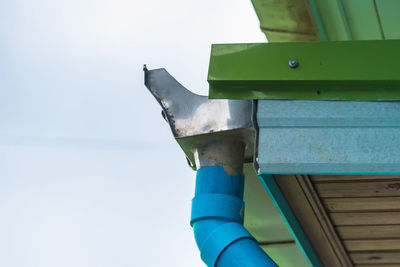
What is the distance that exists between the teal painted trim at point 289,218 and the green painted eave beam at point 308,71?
0.29 meters

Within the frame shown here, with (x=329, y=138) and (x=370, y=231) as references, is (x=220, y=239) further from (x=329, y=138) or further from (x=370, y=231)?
(x=370, y=231)

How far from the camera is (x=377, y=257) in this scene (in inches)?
106

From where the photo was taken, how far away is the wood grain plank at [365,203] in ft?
7.80

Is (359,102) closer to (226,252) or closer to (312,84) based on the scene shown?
(312,84)

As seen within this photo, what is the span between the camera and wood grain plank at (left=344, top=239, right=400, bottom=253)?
259cm

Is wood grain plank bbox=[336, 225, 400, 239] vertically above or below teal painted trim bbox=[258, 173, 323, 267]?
above

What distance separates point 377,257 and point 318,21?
131 cm

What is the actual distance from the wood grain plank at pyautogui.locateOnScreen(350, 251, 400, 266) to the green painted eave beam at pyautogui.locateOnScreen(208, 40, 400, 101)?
102cm

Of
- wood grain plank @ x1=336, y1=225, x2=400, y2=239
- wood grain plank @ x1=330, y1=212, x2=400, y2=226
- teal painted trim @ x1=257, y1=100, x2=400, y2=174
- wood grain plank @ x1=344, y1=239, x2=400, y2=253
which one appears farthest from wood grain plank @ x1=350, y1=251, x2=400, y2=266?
teal painted trim @ x1=257, y1=100, x2=400, y2=174

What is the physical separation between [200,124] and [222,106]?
0.11 meters

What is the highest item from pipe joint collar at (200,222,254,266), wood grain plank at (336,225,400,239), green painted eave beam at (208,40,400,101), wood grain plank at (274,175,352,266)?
green painted eave beam at (208,40,400,101)

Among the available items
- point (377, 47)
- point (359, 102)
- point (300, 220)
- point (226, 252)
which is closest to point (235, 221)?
point (226, 252)

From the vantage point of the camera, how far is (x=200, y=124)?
235 centimetres

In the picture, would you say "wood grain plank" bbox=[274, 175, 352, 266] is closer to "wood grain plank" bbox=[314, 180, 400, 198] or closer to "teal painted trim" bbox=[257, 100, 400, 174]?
"wood grain plank" bbox=[314, 180, 400, 198]
